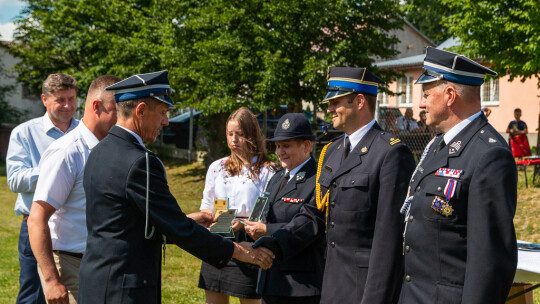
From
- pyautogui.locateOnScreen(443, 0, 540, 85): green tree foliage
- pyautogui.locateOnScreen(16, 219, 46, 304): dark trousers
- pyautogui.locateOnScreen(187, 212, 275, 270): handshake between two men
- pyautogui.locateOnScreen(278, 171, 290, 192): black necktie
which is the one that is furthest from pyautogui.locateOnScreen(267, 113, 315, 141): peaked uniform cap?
pyautogui.locateOnScreen(443, 0, 540, 85): green tree foliage

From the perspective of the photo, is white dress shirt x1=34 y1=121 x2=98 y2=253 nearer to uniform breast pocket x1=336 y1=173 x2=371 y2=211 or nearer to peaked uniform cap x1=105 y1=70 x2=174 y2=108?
peaked uniform cap x1=105 y1=70 x2=174 y2=108

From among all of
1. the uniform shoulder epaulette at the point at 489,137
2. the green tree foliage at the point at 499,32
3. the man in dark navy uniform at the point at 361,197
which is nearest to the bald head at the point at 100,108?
the man in dark navy uniform at the point at 361,197

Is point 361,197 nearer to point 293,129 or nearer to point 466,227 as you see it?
point 466,227

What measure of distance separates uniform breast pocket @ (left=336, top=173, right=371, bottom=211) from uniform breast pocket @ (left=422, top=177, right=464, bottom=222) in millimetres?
531

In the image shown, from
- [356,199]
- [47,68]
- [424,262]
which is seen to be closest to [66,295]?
[356,199]

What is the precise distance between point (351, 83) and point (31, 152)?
9.07 feet

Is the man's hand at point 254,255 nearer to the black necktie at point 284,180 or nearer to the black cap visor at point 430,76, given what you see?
the black necktie at point 284,180

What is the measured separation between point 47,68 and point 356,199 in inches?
1110

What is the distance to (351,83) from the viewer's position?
3514 mm

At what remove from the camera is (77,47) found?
26219 mm

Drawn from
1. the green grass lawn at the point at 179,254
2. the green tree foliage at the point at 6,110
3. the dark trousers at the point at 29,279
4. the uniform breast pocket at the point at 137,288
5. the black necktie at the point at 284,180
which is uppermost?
the green tree foliage at the point at 6,110

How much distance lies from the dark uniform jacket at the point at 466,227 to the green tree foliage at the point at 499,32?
39.8ft

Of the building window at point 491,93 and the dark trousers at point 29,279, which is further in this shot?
the building window at point 491,93

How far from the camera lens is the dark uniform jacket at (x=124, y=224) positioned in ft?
9.93
